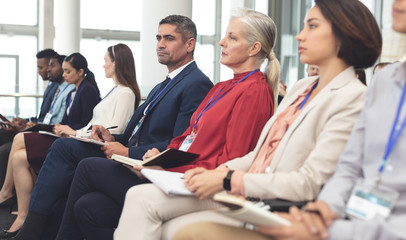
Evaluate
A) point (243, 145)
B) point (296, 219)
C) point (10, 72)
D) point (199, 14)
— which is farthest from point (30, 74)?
point (296, 219)

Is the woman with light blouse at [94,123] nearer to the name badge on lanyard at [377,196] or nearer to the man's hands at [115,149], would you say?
the man's hands at [115,149]

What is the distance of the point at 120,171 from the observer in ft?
8.71

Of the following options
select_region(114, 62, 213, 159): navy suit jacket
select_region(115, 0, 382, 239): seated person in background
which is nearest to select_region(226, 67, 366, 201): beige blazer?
select_region(115, 0, 382, 239): seated person in background

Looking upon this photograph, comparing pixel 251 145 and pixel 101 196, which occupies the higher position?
pixel 251 145

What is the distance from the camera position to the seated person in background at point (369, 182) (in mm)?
1414

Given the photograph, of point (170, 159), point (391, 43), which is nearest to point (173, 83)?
point (170, 159)

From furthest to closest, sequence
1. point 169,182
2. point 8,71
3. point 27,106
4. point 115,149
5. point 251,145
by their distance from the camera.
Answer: point 8,71
point 27,106
point 115,149
point 251,145
point 169,182

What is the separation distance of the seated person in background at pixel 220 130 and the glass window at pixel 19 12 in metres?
12.3

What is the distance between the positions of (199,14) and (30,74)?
509 centimetres

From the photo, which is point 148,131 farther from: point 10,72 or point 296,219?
point 10,72

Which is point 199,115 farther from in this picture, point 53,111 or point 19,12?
point 19,12

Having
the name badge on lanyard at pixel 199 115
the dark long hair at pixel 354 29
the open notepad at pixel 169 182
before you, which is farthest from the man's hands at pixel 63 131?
the dark long hair at pixel 354 29

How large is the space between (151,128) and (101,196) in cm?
71

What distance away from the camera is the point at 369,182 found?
59.5 inches
